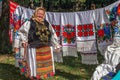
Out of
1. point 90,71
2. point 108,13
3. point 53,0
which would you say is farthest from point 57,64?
point 53,0

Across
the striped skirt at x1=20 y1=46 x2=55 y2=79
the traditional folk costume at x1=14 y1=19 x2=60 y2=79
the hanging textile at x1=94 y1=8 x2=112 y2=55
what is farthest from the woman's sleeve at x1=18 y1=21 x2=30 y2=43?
the hanging textile at x1=94 y1=8 x2=112 y2=55

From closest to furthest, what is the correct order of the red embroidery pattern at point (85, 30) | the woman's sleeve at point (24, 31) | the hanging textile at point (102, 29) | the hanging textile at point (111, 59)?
the hanging textile at point (111, 59)
the woman's sleeve at point (24, 31)
the hanging textile at point (102, 29)
the red embroidery pattern at point (85, 30)

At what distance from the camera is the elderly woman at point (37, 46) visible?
7.85 m

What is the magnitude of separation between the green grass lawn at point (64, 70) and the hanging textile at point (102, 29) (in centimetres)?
104

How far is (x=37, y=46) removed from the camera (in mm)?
7902

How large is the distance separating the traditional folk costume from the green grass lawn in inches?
51.3

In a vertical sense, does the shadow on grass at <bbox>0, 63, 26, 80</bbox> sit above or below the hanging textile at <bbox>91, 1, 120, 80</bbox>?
below

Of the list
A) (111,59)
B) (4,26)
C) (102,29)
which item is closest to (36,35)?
(111,59)

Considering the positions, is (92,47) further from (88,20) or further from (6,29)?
(6,29)

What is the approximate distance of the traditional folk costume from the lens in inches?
309

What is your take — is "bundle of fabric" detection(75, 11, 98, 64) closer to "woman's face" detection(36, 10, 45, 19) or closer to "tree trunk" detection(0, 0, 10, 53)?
"woman's face" detection(36, 10, 45, 19)

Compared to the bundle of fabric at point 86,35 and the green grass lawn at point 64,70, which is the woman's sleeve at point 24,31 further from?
the bundle of fabric at point 86,35

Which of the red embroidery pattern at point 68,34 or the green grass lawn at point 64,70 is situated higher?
the red embroidery pattern at point 68,34

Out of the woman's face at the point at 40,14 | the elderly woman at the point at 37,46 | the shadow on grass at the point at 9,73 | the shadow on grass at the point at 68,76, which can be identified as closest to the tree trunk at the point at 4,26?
the shadow on grass at the point at 9,73
